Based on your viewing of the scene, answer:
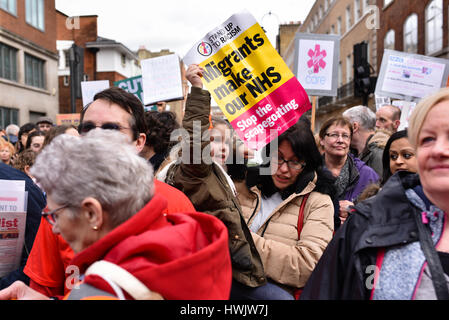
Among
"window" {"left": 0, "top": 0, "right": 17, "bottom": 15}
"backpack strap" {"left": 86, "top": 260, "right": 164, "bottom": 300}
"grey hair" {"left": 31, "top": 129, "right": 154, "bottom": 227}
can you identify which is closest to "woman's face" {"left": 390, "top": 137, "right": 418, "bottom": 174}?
"grey hair" {"left": 31, "top": 129, "right": 154, "bottom": 227}

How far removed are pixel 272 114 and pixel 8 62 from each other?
20.7 metres

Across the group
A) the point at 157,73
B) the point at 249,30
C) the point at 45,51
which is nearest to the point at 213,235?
the point at 249,30

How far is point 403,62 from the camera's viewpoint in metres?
5.85

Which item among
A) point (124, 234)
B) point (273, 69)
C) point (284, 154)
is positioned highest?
point (273, 69)

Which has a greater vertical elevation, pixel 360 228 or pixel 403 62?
pixel 403 62

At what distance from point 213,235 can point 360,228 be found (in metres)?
0.58

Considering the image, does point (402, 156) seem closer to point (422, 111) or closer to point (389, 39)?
point (422, 111)

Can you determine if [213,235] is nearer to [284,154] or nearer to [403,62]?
[284,154]

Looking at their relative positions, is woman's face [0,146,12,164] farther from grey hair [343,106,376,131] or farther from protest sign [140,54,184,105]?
grey hair [343,106,376,131]

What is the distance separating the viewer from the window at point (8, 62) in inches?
756

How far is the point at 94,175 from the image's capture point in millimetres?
1317

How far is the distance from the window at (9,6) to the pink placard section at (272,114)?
20101 mm

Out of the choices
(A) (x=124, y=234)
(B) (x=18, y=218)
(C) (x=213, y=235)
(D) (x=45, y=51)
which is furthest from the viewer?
(D) (x=45, y=51)

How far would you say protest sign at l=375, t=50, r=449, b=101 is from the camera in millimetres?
5785
